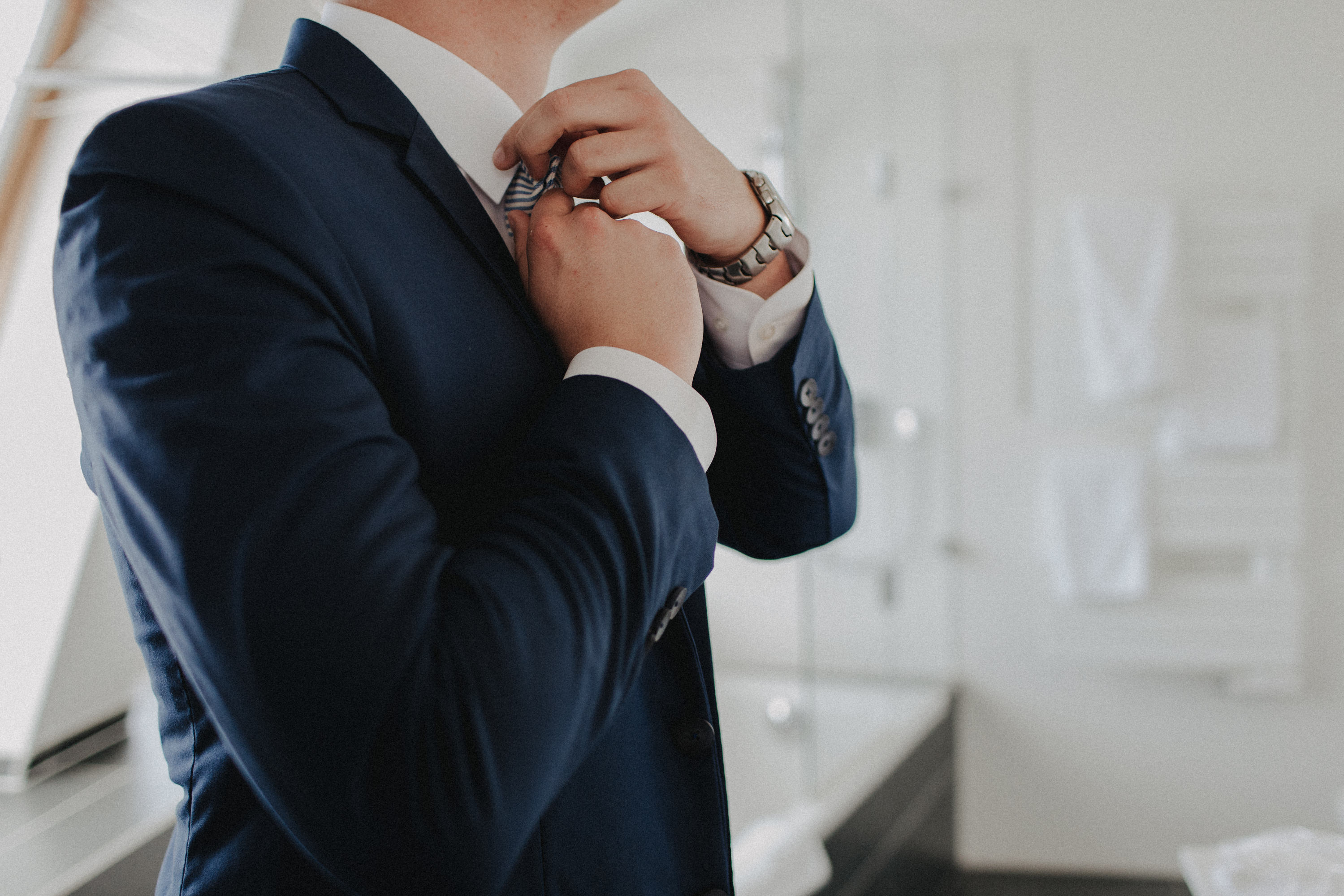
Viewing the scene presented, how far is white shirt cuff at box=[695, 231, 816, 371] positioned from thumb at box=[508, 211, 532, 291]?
0.15 m

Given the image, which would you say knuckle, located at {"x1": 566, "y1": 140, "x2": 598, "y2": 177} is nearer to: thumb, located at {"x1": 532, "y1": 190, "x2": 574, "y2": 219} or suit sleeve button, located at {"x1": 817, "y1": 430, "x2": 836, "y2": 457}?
thumb, located at {"x1": 532, "y1": 190, "x2": 574, "y2": 219}

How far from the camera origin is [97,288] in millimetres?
365

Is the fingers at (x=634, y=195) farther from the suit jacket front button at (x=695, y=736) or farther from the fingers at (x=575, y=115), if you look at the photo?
the suit jacket front button at (x=695, y=736)

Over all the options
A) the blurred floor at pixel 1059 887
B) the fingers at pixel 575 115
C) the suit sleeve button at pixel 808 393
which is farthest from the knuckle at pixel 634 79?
the blurred floor at pixel 1059 887

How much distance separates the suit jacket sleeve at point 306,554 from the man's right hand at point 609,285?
108 millimetres

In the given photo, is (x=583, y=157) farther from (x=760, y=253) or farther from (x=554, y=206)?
(x=760, y=253)

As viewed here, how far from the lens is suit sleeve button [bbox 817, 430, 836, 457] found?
27.2 inches

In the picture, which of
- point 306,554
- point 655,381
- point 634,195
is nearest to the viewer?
point 306,554

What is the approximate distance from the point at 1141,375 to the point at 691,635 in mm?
1870

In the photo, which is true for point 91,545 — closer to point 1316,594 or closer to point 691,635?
point 691,635

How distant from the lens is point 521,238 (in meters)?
0.54

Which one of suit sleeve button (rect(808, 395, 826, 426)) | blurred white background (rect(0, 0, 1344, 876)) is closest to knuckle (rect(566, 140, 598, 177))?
suit sleeve button (rect(808, 395, 826, 426))

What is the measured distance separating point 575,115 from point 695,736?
350 mm

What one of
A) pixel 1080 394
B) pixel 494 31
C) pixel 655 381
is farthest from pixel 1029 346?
pixel 655 381
